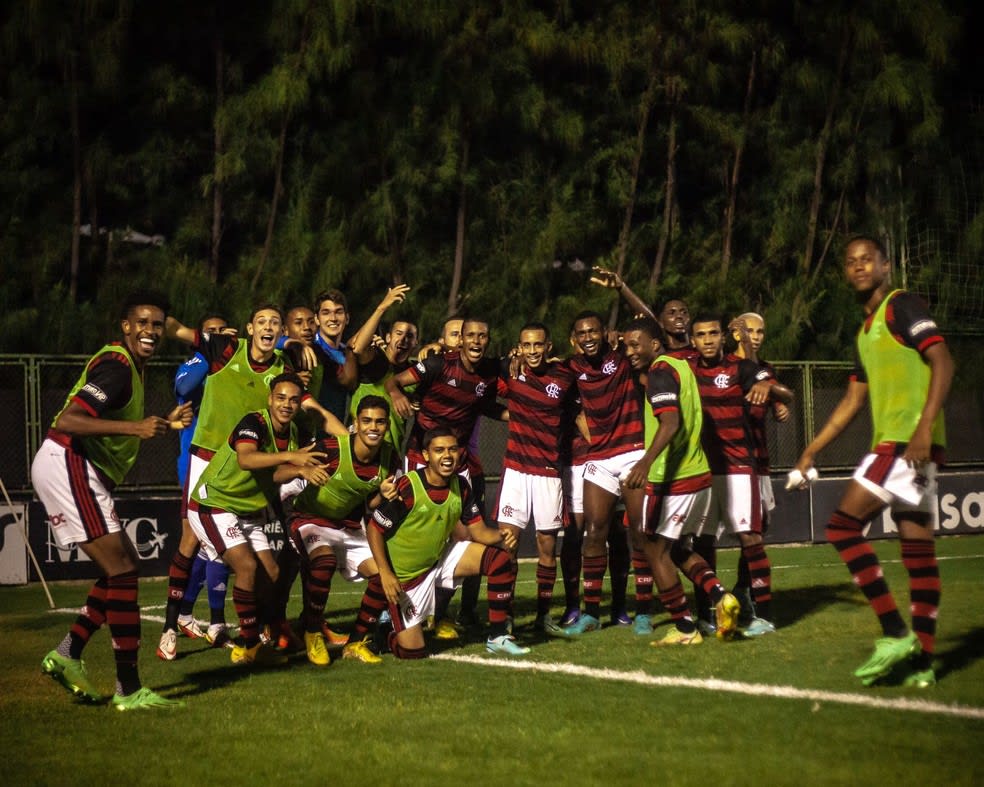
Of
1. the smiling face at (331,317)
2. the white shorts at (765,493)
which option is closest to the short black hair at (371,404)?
the smiling face at (331,317)

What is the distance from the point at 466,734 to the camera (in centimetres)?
604

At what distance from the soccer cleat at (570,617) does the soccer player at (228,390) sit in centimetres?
220

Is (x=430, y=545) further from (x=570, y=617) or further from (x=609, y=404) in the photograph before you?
(x=609, y=404)

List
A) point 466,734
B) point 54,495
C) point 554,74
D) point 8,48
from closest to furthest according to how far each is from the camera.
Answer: point 466,734 → point 54,495 → point 8,48 → point 554,74

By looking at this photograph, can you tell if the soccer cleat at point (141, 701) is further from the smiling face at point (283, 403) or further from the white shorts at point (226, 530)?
the smiling face at point (283, 403)

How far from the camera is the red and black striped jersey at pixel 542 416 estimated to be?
397 inches

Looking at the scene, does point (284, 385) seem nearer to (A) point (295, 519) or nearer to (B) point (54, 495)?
(A) point (295, 519)

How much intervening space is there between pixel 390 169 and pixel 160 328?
1593 cm

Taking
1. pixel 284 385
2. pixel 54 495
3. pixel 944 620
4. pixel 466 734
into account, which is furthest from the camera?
pixel 944 620

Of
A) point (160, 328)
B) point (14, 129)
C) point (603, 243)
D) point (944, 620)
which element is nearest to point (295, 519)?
point (160, 328)

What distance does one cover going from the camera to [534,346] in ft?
32.5

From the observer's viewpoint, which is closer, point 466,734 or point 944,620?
point 466,734

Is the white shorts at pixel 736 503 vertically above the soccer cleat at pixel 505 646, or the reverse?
the white shorts at pixel 736 503

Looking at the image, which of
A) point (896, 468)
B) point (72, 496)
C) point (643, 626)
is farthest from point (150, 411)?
point (896, 468)
